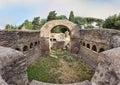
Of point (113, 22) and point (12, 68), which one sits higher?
point (113, 22)

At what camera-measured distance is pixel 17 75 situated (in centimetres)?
475

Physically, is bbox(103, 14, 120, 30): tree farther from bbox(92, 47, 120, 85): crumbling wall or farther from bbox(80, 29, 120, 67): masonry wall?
bbox(92, 47, 120, 85): crumbling wall

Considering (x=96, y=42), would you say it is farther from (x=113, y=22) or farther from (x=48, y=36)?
(x=113, y=22)

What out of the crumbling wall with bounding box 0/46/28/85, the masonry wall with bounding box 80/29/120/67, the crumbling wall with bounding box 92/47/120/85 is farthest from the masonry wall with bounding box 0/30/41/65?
the crumbling wall with bounding box 92/47/120/85

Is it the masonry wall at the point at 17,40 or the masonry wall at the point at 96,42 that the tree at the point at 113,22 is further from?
the masonry wall at the point at 17,40

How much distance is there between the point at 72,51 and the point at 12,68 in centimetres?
1397

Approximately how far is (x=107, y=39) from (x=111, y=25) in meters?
12.5

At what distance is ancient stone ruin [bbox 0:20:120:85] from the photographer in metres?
4.19

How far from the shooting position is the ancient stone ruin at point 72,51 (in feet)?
13.7

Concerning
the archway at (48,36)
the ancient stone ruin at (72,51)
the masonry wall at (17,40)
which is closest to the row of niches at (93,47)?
the ancient stone ruin at (72,51)

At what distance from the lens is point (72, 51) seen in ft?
60.0

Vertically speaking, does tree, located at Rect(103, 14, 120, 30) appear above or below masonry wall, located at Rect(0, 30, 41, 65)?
above

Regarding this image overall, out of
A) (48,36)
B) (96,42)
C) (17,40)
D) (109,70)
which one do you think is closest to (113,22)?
(48,36)

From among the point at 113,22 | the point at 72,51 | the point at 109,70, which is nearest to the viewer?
the point at 109,70
